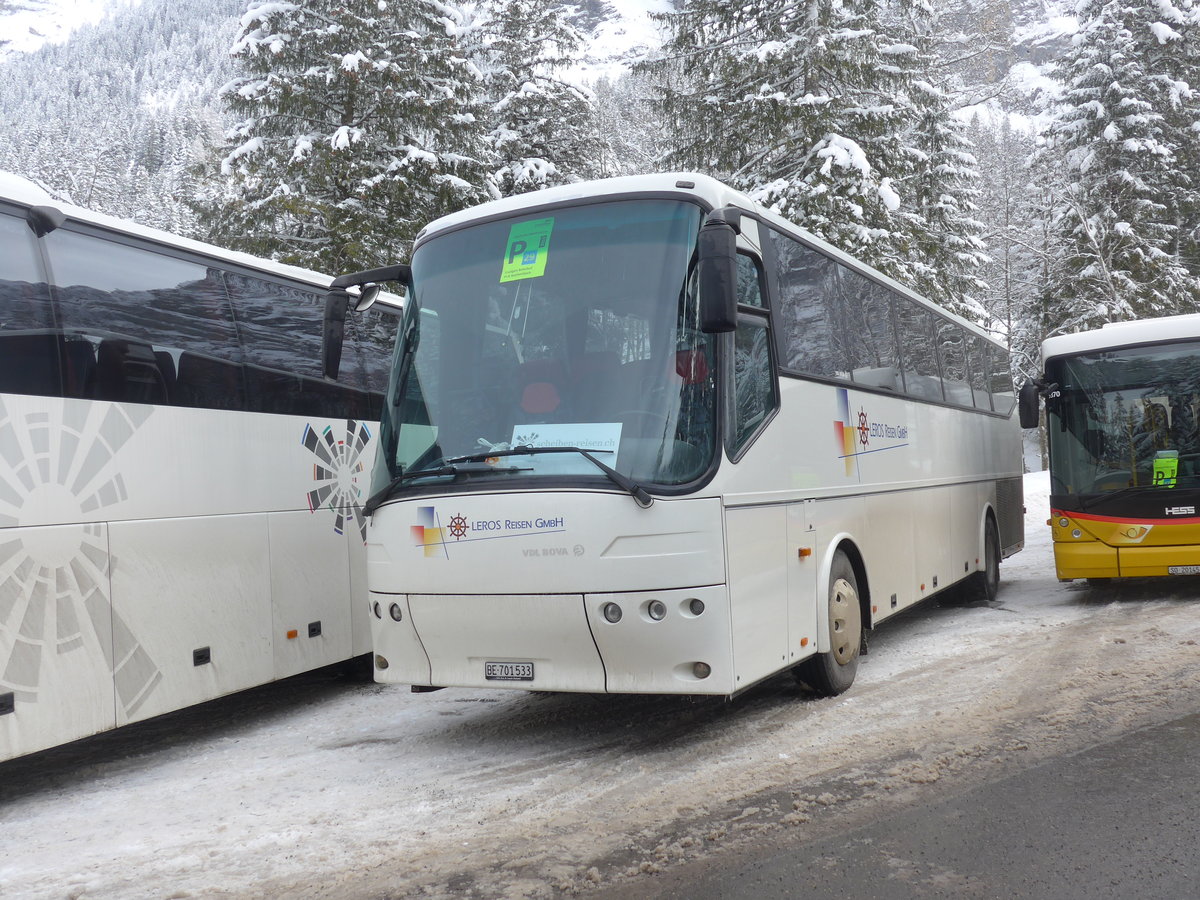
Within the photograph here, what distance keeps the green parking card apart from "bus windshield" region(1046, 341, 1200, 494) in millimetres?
7870

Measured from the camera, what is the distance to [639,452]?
604cm

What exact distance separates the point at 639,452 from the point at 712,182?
6.18 feet

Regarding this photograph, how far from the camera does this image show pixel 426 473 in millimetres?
6500

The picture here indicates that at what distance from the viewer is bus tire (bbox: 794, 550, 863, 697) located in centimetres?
754

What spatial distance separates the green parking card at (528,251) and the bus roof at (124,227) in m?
2.49

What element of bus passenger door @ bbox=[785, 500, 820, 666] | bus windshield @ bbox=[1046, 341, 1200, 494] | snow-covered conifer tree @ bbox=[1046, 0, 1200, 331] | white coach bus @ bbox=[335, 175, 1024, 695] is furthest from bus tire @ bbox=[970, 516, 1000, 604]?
snow-covered conifer tree @ bbox=[1046, 0, 1200, 331]

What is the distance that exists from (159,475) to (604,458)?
3.00m

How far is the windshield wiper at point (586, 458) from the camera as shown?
5.93 metres

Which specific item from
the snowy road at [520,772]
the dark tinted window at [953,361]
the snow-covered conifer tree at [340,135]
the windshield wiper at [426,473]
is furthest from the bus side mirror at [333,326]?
the snow-covered conifer tree at [340,135]

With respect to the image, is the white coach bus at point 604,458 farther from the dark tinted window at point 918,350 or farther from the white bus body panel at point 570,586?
the dark tinted window at point 918,350

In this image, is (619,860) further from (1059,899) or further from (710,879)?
(1059,899)

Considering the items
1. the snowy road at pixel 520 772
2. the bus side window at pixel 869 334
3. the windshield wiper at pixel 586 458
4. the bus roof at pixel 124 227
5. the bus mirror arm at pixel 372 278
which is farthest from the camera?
the bus side window at pixel 869 334

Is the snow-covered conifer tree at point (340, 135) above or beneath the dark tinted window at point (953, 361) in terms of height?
above

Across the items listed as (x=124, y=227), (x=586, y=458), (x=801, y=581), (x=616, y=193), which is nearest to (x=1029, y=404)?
(x=801, y=581)
